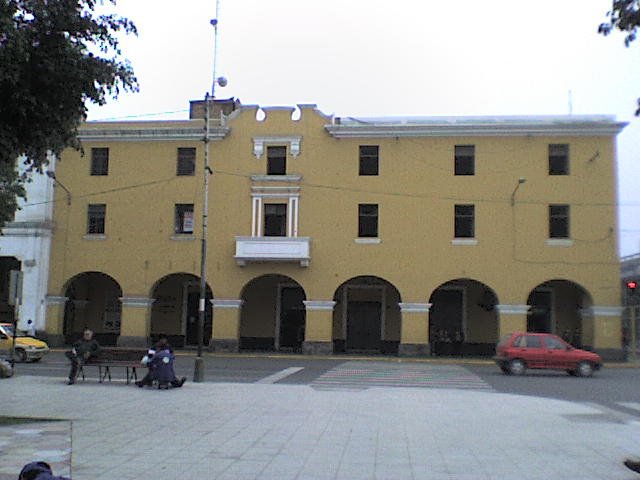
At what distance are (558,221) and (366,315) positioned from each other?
10.8 metres

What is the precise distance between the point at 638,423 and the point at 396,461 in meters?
6.34

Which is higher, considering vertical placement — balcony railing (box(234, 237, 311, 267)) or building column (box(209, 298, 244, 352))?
balcony railing (box(234, 237, 311, 267))

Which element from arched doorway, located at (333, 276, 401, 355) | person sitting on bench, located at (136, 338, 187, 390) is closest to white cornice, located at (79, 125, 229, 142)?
arched doorway, located at (333, 276, 401, 355)

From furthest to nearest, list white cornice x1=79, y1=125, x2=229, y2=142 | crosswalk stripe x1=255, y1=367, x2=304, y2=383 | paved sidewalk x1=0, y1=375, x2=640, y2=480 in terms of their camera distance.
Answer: white cornice x1=79, y1=125, x2=229, y2=142, crosswalk stripe x1=255, y1=367, x2=304, y2=383, paved sidewalk x1=0, y1=375, x2=640, y2=480

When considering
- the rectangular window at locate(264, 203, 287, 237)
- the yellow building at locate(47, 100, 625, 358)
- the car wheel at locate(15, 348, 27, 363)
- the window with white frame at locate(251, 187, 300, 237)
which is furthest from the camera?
the rectangular window at locate(264, 203, 287, 237)

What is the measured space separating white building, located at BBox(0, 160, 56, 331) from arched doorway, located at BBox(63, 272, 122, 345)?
1.89 meters

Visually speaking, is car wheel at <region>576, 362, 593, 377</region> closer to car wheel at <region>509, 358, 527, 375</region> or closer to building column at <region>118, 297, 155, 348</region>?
car wheel at <region>509, 358, 527, 375</region>

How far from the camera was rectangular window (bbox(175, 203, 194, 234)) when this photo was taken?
36.1m

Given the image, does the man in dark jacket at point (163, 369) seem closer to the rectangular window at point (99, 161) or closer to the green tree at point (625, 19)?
the green tree at point (625, 19)

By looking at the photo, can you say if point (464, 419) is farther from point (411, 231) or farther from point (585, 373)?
point (411, 231)

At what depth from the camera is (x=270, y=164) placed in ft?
117

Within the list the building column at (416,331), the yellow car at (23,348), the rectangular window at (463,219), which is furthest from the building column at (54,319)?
the rectangular window at (463,219)

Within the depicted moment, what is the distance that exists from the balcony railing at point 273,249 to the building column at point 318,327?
213 centimetres

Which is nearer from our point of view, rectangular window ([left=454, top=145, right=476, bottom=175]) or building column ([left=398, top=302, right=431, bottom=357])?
building column ([left=398, top=302, right=431, bottom=357])
